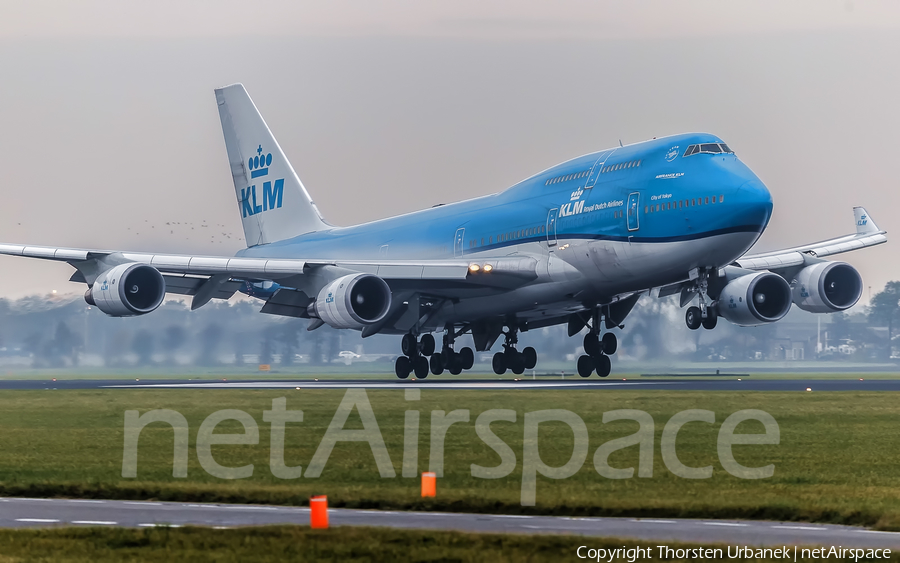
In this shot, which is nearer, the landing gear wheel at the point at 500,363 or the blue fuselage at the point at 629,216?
the blue fuselage at the point at 629,216

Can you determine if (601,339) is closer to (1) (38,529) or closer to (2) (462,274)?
(2) (462,274)

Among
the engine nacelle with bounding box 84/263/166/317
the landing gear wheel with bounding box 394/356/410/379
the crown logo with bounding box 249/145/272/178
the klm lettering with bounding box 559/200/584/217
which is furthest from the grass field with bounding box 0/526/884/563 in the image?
the crown logo with bounding box 249/145/272/178

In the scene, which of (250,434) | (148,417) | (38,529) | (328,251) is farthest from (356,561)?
(328,251)

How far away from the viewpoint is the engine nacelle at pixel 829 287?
147 feet

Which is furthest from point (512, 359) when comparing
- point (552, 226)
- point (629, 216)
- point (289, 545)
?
point (289, 545)

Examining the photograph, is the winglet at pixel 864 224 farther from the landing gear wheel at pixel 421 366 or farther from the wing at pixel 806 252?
the landing gear wheel at pixel 421 366

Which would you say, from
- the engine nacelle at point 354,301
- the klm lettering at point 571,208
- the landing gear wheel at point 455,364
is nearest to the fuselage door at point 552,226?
the klm lettering at point 571,208

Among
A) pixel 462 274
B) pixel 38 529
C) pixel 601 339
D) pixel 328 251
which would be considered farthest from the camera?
pixel 328 251

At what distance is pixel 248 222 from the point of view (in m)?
61.3

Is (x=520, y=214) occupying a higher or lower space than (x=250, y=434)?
higher

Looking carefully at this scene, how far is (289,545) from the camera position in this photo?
1238cm

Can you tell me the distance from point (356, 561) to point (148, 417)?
64.2 feet

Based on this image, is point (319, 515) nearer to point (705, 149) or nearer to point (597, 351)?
point (705, 149)

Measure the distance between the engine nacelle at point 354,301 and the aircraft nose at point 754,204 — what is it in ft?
42.3
